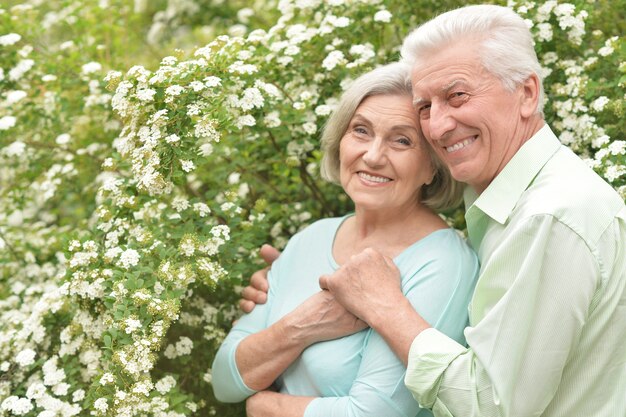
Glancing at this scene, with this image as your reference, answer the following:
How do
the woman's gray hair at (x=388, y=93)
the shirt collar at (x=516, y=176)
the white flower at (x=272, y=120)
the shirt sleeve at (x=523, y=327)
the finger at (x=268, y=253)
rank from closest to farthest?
the shirt sleeve at (x=523, y=327)
the shirt collar at (x=516, y=176)
the woman's gray hair at (x=388, y=93)
the finger at (x=268, y=253)
the white flower at (x=272, y=120)

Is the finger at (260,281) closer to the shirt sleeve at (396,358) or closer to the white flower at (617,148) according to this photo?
the shirt sleeve at (396,358)

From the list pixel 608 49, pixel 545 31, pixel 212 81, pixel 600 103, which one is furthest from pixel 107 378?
pixel 608 49

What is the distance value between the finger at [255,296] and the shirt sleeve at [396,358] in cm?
57

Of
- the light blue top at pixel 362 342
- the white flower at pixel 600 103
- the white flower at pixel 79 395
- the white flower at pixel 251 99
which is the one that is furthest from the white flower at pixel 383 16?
the white flower at pixel 79 395

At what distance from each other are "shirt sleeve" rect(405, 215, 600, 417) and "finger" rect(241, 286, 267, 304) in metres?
A: 0.97

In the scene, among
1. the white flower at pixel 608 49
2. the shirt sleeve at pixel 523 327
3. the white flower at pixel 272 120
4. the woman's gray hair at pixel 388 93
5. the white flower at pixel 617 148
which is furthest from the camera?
the white flower at pixel 272 120

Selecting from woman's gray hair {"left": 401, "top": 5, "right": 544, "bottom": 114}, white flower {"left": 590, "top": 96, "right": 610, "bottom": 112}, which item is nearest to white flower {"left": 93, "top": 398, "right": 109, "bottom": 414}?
woman's gray hair {"left": 401, "top": 5, "right": 544, "bottom": 114}

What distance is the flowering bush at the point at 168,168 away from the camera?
285 cm

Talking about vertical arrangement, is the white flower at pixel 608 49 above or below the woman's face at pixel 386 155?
above

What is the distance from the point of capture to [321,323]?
2633 mm

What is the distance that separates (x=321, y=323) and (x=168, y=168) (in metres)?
0.86

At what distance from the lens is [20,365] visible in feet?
10.4

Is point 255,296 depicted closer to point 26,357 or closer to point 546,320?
point 26,357

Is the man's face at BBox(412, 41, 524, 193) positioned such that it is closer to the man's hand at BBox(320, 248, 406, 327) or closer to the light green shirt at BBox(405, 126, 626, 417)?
the light green shirt at BBox(405, 126, 626, 417)
